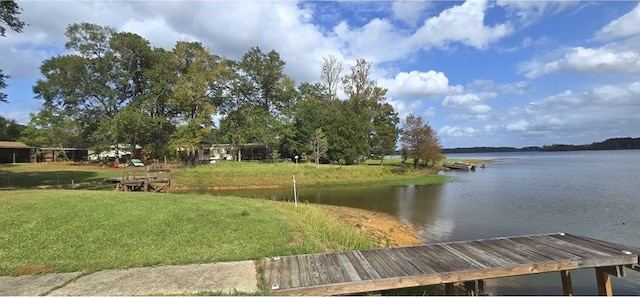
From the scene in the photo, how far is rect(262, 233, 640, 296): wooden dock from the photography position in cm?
577

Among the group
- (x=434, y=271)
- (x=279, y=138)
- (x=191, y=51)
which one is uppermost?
(x=191, y=51)

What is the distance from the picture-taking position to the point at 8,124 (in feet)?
201

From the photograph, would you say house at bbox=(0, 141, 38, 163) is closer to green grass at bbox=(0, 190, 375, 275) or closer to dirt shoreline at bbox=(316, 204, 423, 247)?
green grass at bbox=(0, 190, 375, 275)

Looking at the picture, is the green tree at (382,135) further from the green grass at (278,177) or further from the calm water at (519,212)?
the calm water at (519,212)

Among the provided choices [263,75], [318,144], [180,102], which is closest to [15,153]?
[180,102]

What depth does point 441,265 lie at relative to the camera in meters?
6.54

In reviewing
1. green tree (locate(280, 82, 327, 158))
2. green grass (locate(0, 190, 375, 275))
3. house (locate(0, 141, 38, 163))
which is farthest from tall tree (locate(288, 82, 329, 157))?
house (locate(0, 141, 38, 163))

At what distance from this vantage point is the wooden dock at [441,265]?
577 cm

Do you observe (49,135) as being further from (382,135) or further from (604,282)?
(604,282)

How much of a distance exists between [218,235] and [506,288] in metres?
7.09

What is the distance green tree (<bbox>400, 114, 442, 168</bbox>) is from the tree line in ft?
0.49

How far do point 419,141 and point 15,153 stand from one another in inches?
2277

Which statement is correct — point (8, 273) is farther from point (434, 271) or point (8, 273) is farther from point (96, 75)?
point (96, 75)

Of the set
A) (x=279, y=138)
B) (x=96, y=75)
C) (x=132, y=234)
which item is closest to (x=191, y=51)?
(x=96, y=75)
